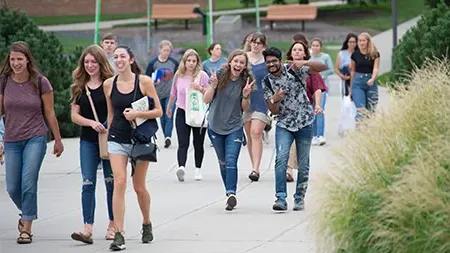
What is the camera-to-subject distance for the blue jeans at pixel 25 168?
1040cm

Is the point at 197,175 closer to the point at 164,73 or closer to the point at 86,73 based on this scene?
the point at 164,73

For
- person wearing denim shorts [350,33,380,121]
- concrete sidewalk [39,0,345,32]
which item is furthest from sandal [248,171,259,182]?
concrete sidewalk [39,0,345,32]

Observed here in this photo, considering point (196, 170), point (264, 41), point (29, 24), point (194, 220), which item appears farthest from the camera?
point (29, 24)

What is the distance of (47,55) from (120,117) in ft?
31.8

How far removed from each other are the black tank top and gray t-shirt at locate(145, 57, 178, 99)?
24.6 feet

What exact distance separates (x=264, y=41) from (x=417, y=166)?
6409 millimetres

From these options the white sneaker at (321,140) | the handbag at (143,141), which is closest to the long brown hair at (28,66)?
the handbag at (143,141)

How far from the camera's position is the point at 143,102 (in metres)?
9.84

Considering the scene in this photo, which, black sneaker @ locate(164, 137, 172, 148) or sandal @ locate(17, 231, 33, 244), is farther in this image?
black sneaker @ locate(164, 137, 172, 148)

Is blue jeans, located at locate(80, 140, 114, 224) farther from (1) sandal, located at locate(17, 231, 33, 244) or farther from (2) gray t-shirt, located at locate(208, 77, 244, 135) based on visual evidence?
(2) gray t-shirt, located at locate(208, 77, 244, 135)

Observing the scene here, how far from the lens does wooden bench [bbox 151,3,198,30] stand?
41062mm

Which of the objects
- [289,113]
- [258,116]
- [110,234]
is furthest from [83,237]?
[258,116]

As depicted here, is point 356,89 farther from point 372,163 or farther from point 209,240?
point 372,163

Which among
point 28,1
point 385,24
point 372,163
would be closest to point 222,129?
point 372,163
